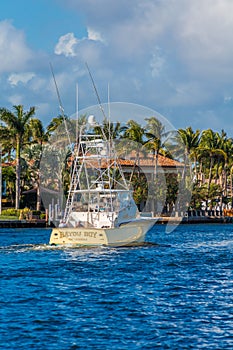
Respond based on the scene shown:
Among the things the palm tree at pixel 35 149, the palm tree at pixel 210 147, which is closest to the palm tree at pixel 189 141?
the palm tree at pixel 210 147

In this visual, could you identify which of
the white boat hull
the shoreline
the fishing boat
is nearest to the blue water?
the white boat hull

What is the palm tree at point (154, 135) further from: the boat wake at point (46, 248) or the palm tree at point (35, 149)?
the boat wake at point (46, 248)

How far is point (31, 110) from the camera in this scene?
11594cm

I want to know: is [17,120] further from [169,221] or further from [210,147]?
[210,147]

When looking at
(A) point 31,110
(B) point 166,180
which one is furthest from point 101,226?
(B) point 166,180

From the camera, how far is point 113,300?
34344 millimetres

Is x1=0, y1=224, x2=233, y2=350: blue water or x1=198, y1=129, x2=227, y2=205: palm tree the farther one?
x1=198, y1=129, x2=227, y2=205: palm tree

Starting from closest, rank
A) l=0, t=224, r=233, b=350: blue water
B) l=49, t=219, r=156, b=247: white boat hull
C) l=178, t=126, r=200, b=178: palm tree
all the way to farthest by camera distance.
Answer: l=0, t=224, r=233, b=350: blue water, l=49, t=219, r=156, b=247: white boat hull, l=178, t=126, r=200, b=178: palm tree

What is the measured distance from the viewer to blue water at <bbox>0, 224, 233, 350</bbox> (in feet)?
85.8

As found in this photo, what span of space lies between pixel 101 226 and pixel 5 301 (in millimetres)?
25900

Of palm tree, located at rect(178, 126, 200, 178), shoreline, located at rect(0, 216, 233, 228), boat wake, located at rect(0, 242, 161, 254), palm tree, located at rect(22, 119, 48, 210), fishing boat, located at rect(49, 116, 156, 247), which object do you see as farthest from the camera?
palm tree, located at rect(178, 126, 200, 178)

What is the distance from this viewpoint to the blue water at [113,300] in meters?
26.1

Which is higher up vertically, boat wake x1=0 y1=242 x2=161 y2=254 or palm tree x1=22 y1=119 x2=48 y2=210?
palm tree x1=22 y1=119 x2=48 y2=210

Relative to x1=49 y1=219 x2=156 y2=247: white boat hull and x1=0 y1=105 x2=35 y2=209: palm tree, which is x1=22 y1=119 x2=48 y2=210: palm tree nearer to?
x1=0 y1=105 x2=35 y2=209: palm tree
